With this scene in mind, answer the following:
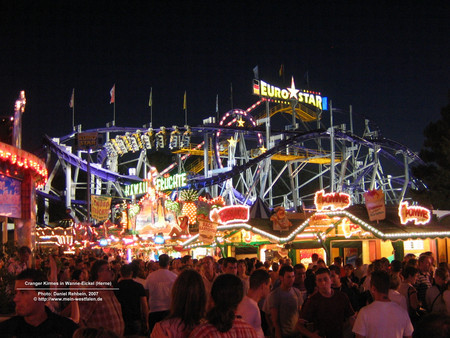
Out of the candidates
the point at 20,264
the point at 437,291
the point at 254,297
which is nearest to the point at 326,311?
the point at 254,297

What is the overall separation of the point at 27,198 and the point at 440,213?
1549cm

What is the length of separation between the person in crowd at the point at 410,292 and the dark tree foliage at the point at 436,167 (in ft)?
68.6

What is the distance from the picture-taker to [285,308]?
19.6 feet

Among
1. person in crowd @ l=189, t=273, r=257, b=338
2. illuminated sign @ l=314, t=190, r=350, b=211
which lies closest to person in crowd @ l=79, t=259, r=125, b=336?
person in crowd @ l=189, t=273, r=257, b=338

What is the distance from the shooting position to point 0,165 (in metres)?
13.0

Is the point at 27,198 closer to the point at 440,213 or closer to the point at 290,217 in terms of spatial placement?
the point at 290,217

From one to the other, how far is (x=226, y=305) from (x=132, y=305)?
10.6 ft

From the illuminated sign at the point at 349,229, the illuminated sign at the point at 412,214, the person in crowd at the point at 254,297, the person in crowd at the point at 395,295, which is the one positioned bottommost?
the person in crowd at the point at 395,295

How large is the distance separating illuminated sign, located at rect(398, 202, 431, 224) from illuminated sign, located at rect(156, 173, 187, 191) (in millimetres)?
19838

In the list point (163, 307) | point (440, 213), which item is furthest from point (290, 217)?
point (163, 307)

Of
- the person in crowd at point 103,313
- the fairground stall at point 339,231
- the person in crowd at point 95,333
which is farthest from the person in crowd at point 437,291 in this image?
the fairground stall at point 339,231

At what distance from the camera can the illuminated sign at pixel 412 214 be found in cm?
1655

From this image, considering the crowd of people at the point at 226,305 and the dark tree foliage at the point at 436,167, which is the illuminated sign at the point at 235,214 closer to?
the crowd of people at the point at 226,305

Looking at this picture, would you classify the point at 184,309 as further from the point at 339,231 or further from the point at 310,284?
the point at 339,231
